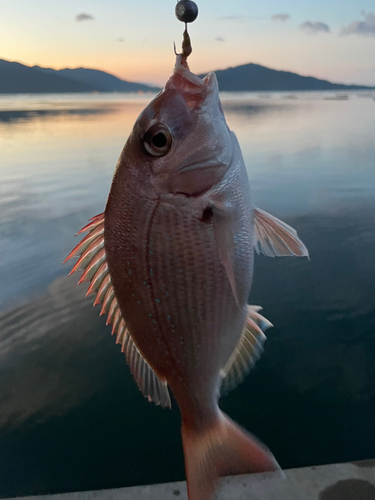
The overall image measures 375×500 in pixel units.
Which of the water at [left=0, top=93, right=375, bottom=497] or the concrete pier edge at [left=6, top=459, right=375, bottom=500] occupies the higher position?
the concrete pier edge at [left=6, top=459, right=375, bottom=500]

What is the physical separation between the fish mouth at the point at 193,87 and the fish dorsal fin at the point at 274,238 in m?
0.36

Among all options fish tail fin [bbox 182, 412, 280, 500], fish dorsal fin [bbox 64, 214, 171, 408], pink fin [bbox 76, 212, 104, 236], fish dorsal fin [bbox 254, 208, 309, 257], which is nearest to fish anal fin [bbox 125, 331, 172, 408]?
fish dorsal fin [bbox 64, 214, 171, 408]

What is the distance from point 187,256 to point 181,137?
1.02 feet

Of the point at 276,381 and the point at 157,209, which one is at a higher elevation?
the point at 157,209

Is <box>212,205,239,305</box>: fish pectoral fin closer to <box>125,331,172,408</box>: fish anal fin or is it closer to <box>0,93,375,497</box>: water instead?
<box>125,331,172,408</box>: fish anal fin

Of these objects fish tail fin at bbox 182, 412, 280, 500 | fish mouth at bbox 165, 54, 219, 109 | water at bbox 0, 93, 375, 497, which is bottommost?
water at bbox 0, 93, 375, 497

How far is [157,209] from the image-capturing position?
945 mm

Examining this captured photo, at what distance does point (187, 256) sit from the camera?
3.17 ft

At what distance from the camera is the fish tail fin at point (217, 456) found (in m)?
1.10

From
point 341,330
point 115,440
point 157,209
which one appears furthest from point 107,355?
point 157,209

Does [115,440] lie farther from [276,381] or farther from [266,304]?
[266,304]

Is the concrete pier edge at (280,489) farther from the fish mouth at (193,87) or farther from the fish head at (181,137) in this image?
the fish mouth at (193,87)

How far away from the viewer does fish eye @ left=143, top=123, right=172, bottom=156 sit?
0.93 m

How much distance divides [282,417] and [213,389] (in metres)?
1.98
